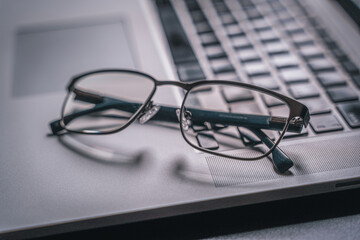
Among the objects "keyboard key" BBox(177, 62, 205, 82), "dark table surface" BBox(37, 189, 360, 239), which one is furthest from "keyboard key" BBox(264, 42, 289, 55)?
"dark table surface" BBox(37, 189, 360, 239)

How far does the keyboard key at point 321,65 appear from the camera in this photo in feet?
1.30

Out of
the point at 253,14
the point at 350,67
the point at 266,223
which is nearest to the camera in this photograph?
the point at 266,223

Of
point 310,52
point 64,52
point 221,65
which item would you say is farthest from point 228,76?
point 64,52

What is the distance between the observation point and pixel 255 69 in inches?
15.9

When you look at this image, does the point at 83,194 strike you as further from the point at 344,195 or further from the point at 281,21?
the point at 281,21

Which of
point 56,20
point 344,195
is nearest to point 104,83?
point 56,20

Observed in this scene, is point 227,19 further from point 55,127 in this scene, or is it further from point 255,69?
point 55,127

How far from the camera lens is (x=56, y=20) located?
1.75 ft

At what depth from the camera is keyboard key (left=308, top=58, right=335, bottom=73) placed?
0.40 m

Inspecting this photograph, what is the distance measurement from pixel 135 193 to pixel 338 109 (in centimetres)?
24

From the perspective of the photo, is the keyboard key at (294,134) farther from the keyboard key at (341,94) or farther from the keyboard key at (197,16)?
the keyboard key at (197,16)

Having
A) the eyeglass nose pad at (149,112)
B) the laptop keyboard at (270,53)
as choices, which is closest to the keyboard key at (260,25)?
the laptop keyboard at (270,53)

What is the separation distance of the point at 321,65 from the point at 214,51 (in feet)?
0.46

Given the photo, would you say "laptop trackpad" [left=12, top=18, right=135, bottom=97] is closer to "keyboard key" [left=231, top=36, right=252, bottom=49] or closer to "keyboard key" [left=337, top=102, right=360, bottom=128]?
"keyboard key" [left=231, top=36, right=252, bottom=49]
